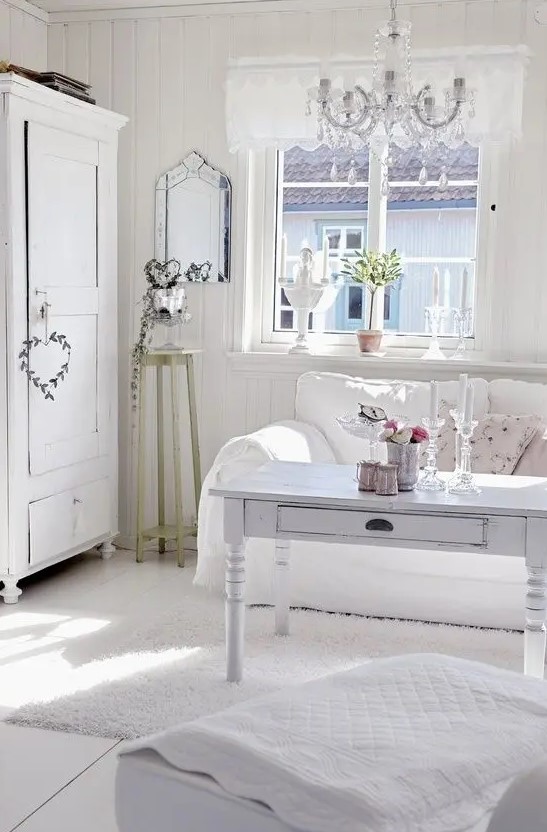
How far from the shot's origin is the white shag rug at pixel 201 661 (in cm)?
298

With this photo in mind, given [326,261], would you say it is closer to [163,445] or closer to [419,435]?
[163,445]

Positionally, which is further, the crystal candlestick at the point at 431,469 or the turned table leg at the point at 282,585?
the turned table leg at the point at 282,585

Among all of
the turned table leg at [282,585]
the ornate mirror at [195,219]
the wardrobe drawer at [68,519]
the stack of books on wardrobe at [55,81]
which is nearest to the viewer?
the turned table leg at [282,585]

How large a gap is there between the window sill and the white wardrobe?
661 mm

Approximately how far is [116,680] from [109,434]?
172cm

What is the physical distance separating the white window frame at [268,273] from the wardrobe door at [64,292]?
687 mm

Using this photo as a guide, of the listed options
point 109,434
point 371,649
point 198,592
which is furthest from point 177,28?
point 371,649

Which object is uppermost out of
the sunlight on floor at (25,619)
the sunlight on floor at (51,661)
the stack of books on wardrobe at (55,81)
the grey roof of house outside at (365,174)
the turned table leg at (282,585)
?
the stack of books on wardrobe at (55,81)

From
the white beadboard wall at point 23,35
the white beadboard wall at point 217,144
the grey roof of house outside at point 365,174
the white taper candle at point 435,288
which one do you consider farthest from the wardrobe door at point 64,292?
the white taper candle at point 435,288

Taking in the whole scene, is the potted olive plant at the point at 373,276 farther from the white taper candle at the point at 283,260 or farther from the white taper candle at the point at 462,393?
the white taper candle at the point at 462,393

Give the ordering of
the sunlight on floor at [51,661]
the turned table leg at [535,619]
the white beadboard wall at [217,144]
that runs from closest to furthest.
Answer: the turned table leg at [535,619] → the sunlight on floor at [51,661] → the white beadboard wall at [217,144]

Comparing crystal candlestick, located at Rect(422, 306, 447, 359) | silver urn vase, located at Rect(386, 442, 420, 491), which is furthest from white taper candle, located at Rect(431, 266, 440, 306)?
silver urn vase, located at Rect(386, 442, 420, 491)

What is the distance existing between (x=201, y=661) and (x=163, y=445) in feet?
5.62

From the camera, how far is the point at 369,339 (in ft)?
15.4
